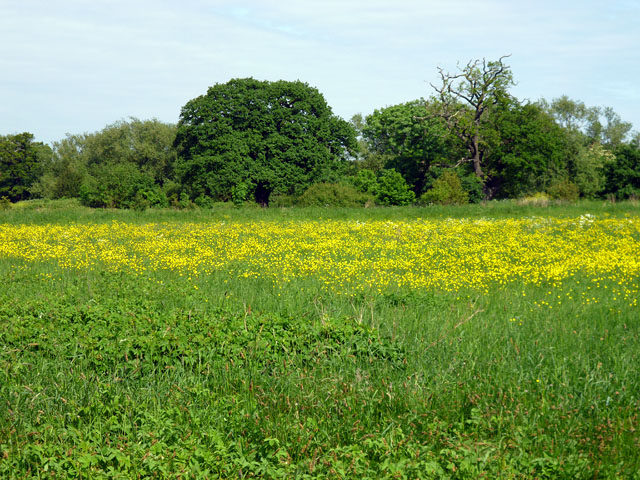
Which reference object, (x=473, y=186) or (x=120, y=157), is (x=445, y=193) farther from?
(x=120, y=157)

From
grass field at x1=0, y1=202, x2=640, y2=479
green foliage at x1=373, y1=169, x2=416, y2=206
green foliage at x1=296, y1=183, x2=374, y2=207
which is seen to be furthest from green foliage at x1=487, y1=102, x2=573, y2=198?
grass field at x1=0, y1=202, x2=640, y2=479

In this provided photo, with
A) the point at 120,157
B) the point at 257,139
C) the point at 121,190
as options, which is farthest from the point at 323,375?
the point at 120,157

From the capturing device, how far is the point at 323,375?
5664 mm

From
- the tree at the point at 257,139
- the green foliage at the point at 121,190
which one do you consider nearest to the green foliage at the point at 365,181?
the tree at the point at 257,139

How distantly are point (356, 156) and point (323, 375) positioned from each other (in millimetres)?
52870

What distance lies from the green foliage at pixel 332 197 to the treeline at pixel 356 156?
0.33 feet

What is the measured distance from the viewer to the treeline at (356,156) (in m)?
46.6

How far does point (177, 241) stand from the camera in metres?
18.2

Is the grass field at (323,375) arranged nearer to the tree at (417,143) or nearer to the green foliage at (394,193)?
the green foliage at (394,193)

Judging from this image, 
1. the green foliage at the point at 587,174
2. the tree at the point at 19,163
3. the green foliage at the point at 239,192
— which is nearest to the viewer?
the green foliage at the point at 239,192

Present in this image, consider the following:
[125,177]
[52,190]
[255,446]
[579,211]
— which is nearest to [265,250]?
[255,446]

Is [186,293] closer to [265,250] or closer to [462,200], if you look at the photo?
[265,250]

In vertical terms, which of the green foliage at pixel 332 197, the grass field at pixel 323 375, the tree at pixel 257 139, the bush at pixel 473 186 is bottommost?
the grass field at pixel 323 375

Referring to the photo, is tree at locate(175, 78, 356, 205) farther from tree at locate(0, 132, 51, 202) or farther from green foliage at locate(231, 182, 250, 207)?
tree at locate(0, 132, 51, 202)
